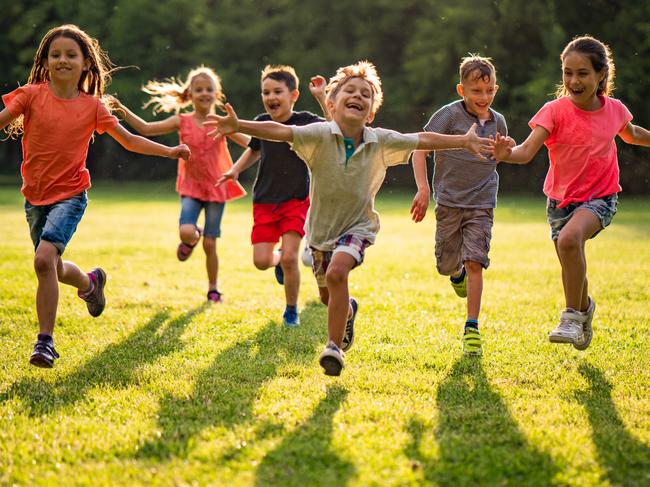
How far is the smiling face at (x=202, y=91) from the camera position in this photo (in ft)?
26.7

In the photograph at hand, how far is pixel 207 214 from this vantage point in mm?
8039

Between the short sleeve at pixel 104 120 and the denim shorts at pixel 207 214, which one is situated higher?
the short sleeve at pixel 104 120

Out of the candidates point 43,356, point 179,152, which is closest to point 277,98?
point 179,152

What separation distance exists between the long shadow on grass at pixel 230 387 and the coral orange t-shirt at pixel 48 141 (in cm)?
153

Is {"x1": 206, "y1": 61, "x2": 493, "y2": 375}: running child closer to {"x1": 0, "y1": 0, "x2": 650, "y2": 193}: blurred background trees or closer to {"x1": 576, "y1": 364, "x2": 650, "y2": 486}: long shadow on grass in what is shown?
{"x1": 576, "y1": 364, "x2": 650, "y2": 486}: long shadow on grass

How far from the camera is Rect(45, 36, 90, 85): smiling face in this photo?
5.42m

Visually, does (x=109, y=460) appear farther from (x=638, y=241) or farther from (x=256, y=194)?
(x=638, y=241)

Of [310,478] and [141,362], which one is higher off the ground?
[310,478]

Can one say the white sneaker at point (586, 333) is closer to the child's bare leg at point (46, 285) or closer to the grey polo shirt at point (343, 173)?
the grey polo shirt at point (343, 173)

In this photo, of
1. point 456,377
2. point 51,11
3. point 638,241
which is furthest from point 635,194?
point 51,11

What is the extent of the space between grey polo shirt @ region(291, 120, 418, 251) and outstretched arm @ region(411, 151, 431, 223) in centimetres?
59

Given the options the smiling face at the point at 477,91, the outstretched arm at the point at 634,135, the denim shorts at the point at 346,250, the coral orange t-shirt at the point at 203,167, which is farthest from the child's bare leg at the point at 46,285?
the outstretched arm at the point at 634,135

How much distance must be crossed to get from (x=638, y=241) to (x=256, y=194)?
8.97 metres

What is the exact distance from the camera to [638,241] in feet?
45.9
